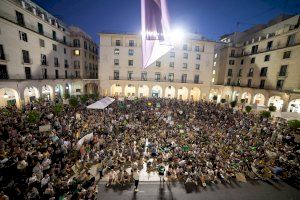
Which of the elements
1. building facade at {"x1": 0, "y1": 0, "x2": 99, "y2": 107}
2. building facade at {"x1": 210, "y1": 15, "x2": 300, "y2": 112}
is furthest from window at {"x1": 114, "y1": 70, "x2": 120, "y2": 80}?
building facade at {"x1": 210, "y1": 15, "x2": 300, "y2": 112}

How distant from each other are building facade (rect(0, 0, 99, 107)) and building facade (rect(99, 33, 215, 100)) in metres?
8.67

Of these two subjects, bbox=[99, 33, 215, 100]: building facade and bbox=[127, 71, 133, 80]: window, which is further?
bbox=[127, 71, 133, 80]: window

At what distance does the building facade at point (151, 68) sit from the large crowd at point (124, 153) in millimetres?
18572

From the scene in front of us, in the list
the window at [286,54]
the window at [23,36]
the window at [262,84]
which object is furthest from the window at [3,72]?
the window at [286,54]

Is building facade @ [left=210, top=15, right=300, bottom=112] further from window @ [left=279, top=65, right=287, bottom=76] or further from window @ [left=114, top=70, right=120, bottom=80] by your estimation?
window @ [left=114, top=70, right=120, bottom=80]

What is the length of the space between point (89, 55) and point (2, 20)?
2147 cm

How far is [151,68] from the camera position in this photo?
117 ft

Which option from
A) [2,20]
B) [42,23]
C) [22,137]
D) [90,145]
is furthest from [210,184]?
[42,23]

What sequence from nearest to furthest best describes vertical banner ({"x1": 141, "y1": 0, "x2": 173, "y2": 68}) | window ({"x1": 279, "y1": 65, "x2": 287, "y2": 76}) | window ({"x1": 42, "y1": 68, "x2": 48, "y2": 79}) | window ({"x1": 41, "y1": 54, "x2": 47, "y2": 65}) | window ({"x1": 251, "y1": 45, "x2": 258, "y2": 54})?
vertical banner ({"x1": 141, "y1": 0, "x2": 173, "y2": 68})
window ({"x1": 279, "y1": 65, "x2": 287, "y2": 76})
window ({"x1": 41, "y1": 54, "x2": 47, "y2": 65})
window ({"x1": 42, "y1": 68, "x2": 48, "y2": 79})
window ({"x1": 251, "y1": 45, "x2": 258, "y2": 54})

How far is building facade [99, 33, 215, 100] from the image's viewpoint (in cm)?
3453

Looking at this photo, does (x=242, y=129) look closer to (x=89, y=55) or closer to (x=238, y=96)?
(x=238, y=96)

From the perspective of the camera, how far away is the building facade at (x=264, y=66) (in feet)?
82.7

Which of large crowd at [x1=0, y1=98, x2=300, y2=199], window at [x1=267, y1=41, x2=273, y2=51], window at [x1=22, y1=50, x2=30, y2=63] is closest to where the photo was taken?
large crowd at [x1=0, y1=98, x2=300, y2=199]

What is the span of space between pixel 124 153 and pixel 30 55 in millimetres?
25334
